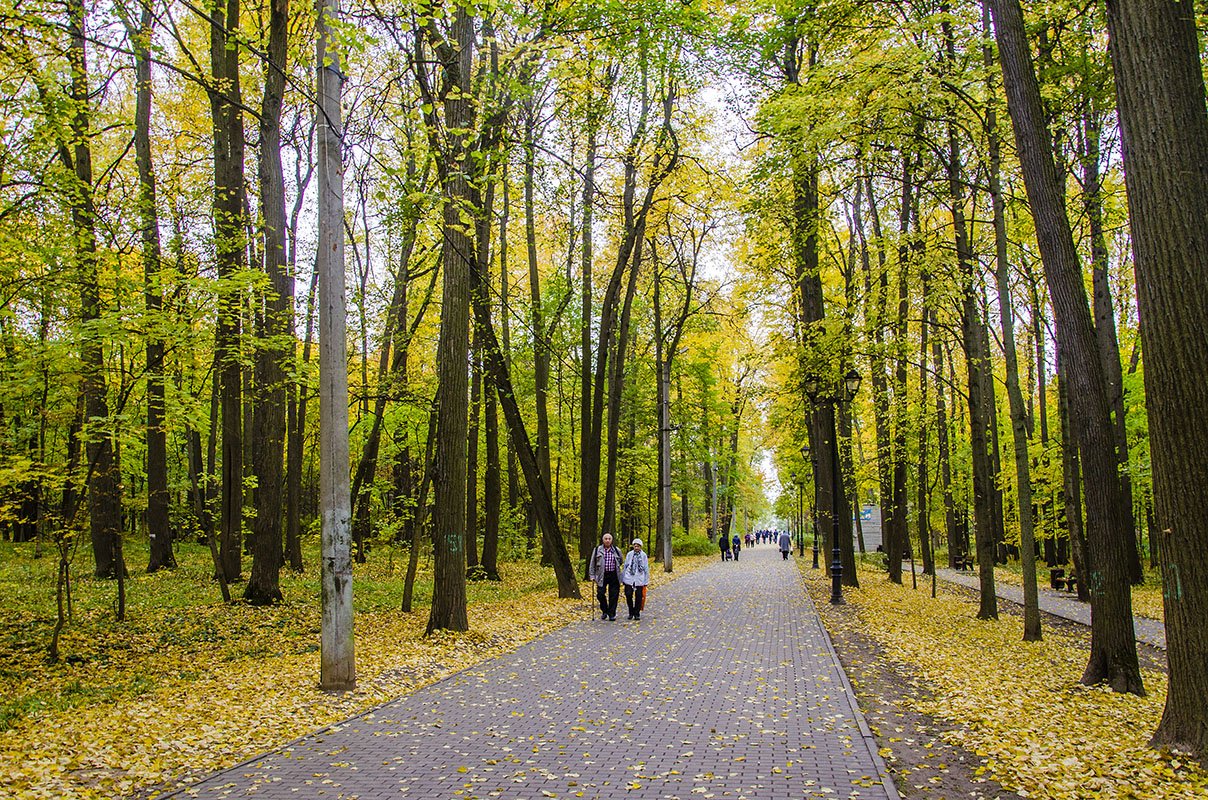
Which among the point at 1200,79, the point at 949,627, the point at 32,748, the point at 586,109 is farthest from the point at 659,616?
the point at 1200,79

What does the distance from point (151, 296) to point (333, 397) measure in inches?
190

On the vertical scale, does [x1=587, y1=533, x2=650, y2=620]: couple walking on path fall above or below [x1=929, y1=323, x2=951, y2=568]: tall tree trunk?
below

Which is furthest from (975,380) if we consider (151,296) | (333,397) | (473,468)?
(473,468)

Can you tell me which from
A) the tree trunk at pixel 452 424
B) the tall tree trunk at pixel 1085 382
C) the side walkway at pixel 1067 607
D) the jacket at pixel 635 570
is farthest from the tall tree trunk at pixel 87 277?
the side walkway at pixel 1067 607

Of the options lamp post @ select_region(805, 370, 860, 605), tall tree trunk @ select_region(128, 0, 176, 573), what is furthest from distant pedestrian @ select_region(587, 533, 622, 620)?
tall tree trunk @ select_region(128, 0, 176, 573)

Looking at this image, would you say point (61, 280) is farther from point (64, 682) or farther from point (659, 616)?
point (659, 616)

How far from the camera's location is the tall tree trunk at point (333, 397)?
27.1 ft

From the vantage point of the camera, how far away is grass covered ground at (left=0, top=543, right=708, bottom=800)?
19.0 feet

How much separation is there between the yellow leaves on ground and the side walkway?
1.49 metres

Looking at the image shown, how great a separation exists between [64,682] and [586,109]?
1173cm

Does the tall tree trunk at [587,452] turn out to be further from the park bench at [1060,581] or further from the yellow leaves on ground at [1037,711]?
the park bench at [1060,581]

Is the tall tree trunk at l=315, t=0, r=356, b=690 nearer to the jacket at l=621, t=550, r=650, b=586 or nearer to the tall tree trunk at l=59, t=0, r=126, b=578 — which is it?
the tall tree trunk at l=59, t=0, r=126, b=578

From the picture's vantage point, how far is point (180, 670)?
30.9 ft

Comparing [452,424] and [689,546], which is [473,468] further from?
[689,546]
